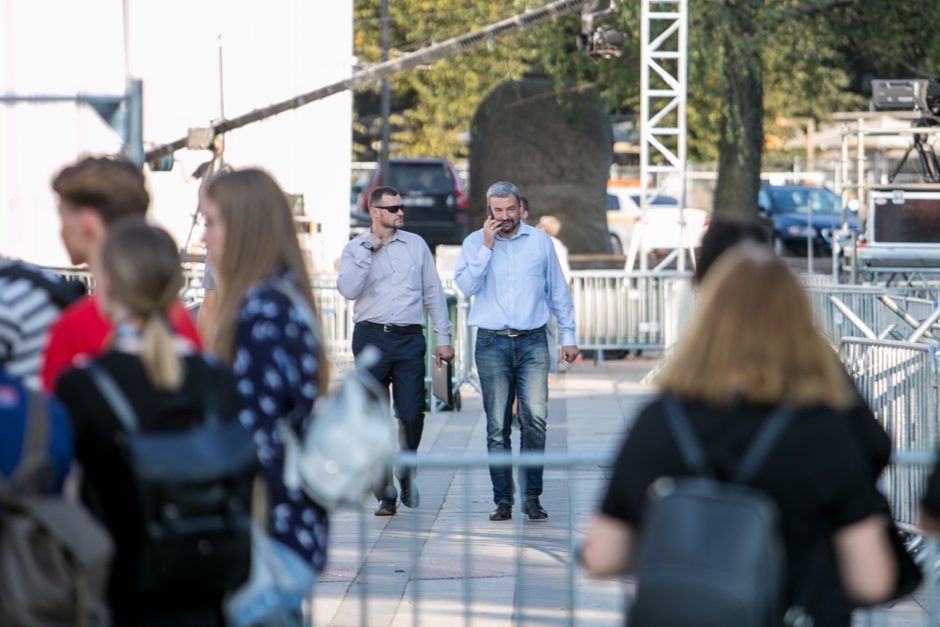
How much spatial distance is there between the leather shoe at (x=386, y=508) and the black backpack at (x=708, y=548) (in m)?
6.17

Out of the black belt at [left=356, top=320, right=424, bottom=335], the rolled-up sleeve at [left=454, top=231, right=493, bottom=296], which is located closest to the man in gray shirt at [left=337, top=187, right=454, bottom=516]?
the black belt at [left=356, top=320, right=424, bottom=335]

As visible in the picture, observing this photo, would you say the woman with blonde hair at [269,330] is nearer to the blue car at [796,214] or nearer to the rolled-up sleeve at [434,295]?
the rolled-up sleeve at [434,295]

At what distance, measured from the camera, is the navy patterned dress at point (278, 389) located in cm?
406

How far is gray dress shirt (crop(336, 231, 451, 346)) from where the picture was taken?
9578mm

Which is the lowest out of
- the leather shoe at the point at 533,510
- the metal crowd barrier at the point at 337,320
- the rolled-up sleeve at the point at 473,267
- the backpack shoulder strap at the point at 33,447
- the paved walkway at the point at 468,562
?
the paved walkway at the point at 468,562

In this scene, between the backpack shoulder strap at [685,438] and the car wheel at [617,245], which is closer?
the backpack shoulder strap at [685,438]

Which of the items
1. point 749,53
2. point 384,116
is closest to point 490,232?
point 749,53

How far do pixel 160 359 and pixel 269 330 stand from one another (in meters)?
0.49

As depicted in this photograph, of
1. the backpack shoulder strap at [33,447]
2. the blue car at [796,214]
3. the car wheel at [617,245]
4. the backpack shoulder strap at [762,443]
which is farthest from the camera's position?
the blue car at [796,214]

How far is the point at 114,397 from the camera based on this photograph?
3.57 meters

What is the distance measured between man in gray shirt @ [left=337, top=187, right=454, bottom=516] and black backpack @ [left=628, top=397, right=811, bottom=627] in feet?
20.6

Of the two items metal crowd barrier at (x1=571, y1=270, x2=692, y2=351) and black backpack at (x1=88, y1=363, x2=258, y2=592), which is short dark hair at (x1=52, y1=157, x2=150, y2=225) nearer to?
black backpack at (x1=88, y1=363, x2=258, y2=592)

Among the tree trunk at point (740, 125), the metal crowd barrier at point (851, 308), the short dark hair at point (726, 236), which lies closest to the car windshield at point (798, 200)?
the tree trunk at point (740, 125)

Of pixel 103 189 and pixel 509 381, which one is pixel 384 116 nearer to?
pixel 509 381
